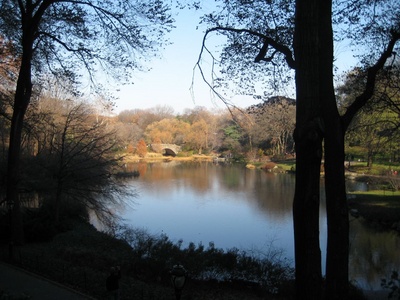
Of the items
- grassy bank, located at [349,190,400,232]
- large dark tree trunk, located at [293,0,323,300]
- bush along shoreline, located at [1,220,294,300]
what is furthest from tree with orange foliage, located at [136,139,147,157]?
large dark tree trunk, located at [293,0,323,300]

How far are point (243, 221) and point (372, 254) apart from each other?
6.55 m

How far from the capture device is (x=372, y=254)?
14.4 meters

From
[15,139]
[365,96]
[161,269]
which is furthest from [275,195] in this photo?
[365,96]

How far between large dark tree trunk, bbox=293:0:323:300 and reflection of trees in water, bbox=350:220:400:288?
8466mm

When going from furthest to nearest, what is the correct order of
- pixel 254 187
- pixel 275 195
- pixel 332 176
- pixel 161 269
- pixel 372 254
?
pixel 254 187, pixel 275 195, pixel 372 254, pixel 161 269, pixel 332 176

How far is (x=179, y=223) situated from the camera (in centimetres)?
1891

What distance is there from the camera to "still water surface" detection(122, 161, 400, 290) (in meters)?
14.0

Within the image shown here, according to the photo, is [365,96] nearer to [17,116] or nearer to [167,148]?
[17,116]

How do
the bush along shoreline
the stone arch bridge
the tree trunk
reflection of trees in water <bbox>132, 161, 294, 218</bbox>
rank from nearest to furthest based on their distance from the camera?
the bush along shoreline
the tree trunk
reflection of trees in water <bbox>132, 161, 294, 218</bbox>
the stone arch bridge

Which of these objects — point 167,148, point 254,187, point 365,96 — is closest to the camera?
point 365,96

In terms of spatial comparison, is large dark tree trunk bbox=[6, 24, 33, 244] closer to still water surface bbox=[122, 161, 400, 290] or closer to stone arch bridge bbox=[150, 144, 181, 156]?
still water surface bbox=[122, 161, 400, 290]

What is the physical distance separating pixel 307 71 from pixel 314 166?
111 cm

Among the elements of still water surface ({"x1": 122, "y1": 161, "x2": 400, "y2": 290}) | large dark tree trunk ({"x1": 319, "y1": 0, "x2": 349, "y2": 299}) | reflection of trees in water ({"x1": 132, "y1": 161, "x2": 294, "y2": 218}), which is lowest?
still water surface ({"x1": 122, "y1": 161, "x2": 400, "y2": 290})

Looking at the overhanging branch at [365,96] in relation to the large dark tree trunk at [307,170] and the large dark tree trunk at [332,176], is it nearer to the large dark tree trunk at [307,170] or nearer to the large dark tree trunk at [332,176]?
the large dark tree trunk at [332,176]
